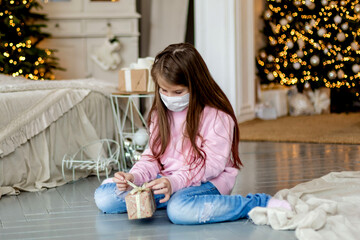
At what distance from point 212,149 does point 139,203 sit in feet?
1.23

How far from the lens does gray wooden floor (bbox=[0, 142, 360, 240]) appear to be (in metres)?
2.12

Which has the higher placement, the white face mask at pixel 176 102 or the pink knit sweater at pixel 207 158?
the white face mask at pixel 176 102

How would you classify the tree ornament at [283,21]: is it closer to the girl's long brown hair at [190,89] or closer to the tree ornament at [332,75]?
the tree ornament at [332,75]

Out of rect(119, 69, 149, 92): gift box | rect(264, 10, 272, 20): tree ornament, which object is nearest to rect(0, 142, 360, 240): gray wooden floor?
rect(119, 69, 149, 92): gift box

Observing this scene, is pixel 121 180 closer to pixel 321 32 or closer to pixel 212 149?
pixel 212 149

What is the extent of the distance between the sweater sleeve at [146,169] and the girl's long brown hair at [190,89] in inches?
1.3

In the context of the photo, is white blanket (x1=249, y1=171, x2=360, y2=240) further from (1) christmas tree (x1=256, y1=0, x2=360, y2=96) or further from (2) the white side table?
(1) christmas tree (x1=256, y1=0, x2=360, y2=96)

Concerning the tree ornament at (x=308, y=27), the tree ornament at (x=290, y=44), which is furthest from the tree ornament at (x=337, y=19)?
the tree ornament at (x=290, y=44)

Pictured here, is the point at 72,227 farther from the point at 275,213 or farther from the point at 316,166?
the point at 316,166

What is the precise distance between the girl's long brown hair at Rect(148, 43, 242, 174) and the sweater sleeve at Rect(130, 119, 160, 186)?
34 mm

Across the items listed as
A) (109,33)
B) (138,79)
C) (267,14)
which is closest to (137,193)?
(138,79)

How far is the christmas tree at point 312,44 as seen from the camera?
6.54 meters

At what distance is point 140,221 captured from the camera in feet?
7.57

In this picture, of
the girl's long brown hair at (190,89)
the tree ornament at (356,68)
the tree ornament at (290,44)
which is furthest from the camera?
the tree ornament at (290,44)
